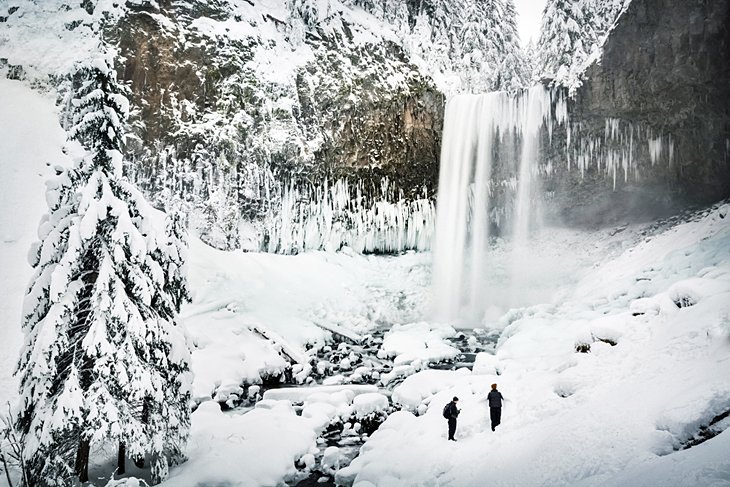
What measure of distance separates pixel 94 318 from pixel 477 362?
11.2m

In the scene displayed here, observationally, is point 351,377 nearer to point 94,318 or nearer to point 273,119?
point 94,318

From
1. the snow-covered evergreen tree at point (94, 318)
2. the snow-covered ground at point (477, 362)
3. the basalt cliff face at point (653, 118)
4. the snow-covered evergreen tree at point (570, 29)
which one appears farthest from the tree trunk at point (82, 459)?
the snow-covered evergreen tree at point (570, 29)

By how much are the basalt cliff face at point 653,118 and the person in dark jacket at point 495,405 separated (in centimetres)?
1944

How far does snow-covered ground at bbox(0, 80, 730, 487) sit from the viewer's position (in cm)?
683

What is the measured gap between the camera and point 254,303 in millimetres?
19375

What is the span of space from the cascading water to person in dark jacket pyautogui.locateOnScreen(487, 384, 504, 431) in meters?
14.6

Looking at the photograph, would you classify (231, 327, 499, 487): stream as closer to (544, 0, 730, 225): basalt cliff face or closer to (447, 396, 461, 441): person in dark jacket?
(447, 396, 461, 441): person in dark jacket

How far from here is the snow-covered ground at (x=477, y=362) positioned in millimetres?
6832

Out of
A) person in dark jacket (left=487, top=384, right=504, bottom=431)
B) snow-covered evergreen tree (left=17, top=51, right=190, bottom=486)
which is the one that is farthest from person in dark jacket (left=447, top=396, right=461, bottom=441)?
snow-covered evergreen tree (left=17, top=51, right=190, bottom=486)

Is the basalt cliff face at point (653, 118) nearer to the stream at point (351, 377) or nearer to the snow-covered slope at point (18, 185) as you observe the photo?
the stream at point (351, 377)

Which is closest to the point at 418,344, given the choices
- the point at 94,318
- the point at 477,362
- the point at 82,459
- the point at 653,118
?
the point at 477,362

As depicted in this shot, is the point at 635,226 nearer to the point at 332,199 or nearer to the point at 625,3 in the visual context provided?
the point at 625,3

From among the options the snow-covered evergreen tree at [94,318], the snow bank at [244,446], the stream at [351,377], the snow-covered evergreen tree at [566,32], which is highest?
the snow-covered evergreen tree at [566,32]

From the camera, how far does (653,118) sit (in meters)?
21.6
